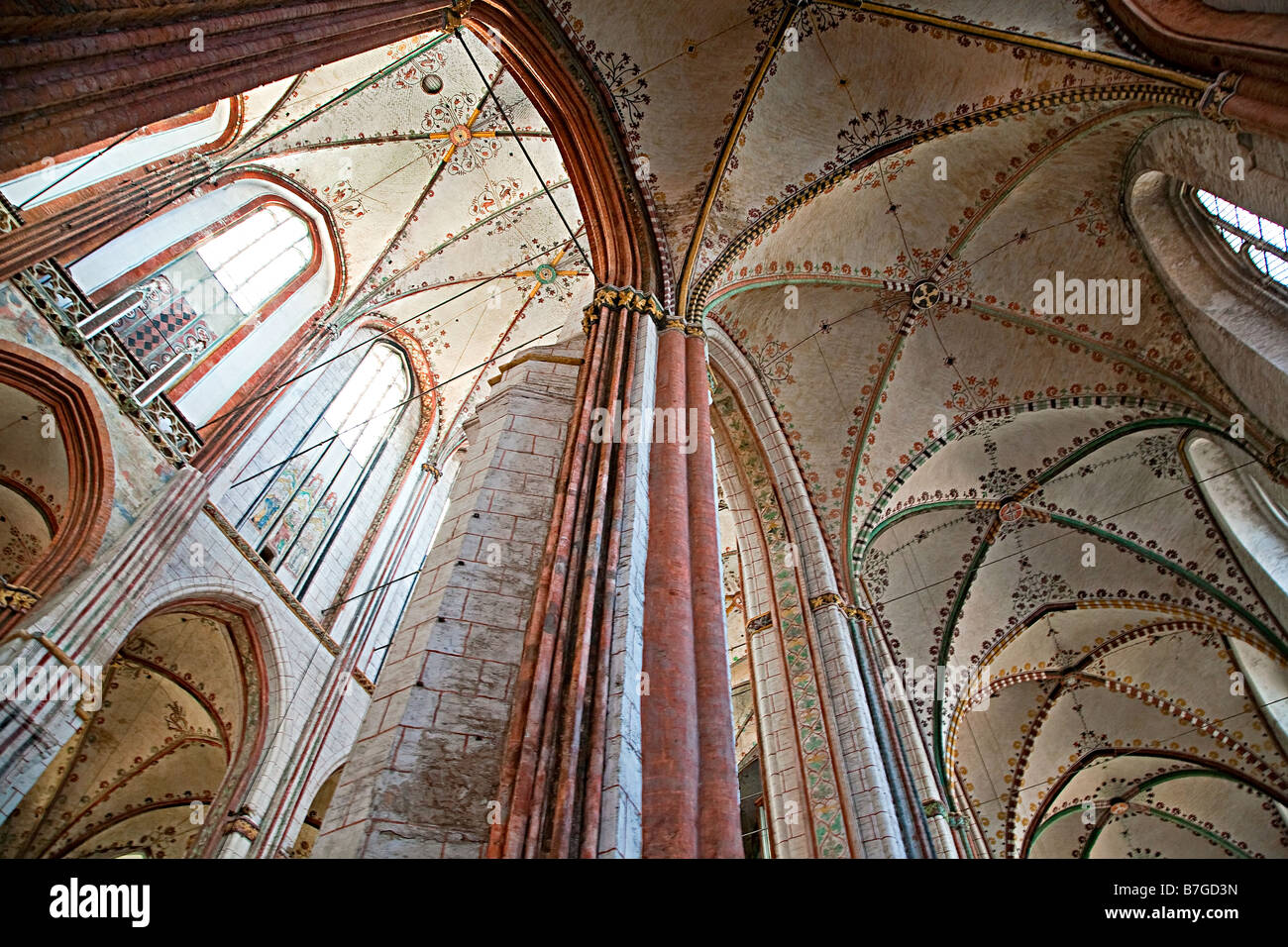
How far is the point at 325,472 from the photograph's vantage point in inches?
426

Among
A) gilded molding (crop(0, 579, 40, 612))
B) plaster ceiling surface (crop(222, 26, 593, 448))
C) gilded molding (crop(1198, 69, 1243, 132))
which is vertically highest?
plaster ceiling surface (crop(222, 26, 593, 448))

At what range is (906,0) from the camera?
7.60 meters

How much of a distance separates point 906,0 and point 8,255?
825 centimetres

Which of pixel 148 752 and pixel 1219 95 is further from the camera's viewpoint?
pixel 148 752

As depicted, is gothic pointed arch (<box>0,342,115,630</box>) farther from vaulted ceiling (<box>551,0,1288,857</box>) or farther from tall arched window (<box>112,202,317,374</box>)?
vaulted ceiling (<box>551,0,1288,857</box>)

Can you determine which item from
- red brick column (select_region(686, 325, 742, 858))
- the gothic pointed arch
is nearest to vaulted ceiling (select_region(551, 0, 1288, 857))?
red brick column (select_region(686, 325, 742, 858))

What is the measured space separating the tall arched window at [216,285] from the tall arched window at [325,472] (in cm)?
150

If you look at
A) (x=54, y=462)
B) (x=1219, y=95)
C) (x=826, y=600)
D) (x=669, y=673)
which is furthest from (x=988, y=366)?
(x=54, y=462)

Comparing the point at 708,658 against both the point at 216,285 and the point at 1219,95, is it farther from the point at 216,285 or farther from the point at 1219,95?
the point at 216,285

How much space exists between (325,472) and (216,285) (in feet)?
8.77

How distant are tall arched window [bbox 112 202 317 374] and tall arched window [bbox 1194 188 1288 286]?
10366mm

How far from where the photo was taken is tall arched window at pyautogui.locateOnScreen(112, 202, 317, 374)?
855 cm
